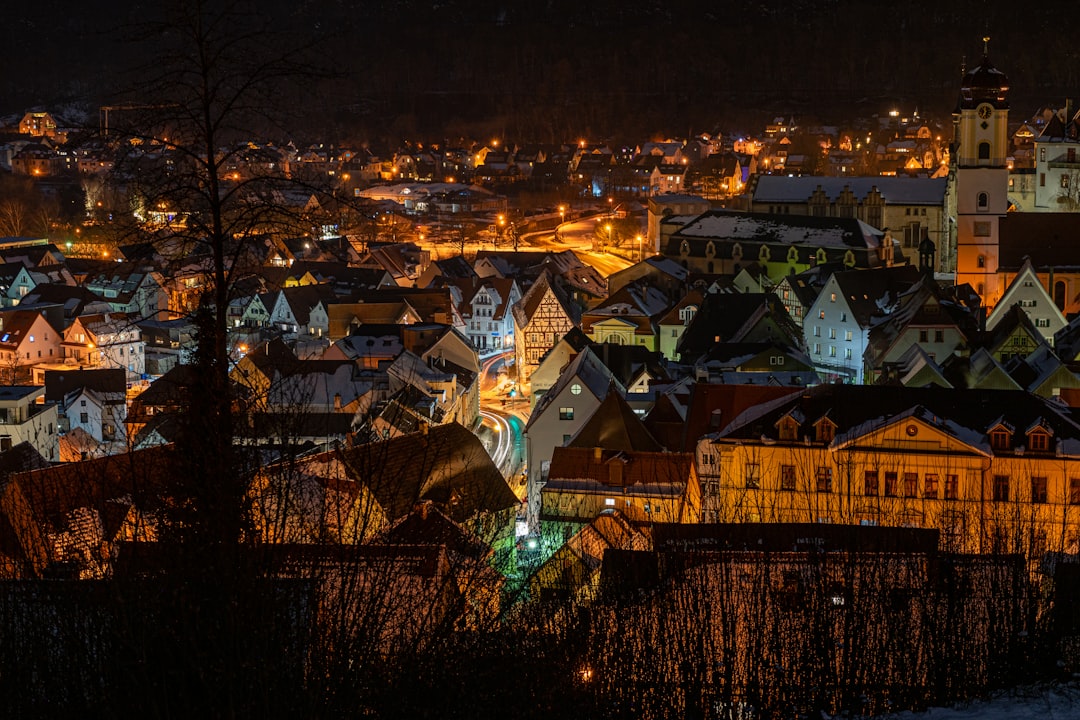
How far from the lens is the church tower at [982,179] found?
84.7ft

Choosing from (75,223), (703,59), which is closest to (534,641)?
(75,223)

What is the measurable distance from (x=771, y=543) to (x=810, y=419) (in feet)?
17.1

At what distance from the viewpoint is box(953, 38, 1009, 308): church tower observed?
1016 inches

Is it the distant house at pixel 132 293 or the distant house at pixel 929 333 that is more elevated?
the distant house at pixel 132 293

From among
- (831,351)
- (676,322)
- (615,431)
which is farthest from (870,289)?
(615,431)

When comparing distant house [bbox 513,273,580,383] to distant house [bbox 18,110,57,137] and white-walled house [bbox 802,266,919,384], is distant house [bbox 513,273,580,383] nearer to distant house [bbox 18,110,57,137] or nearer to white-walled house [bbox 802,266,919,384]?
white-walled house [bbox 802,266,919,384]

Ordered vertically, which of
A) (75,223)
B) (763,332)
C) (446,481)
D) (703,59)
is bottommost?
(446,481)

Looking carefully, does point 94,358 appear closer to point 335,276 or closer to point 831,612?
point 335,276

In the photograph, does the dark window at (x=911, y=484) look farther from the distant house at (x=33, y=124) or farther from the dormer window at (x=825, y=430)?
the distant house at (x=33, y=124)

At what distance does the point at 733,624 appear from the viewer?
5883mm

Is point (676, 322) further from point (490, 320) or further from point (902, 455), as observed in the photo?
point (902, 455)

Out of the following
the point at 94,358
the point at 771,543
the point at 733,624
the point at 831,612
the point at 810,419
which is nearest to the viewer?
the point at 733,624

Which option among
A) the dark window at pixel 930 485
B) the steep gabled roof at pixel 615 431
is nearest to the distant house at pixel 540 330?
the steep gabled roof at pixel 615 431

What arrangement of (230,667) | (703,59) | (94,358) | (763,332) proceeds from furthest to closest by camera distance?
(703,59) < (94,358) < (763,332) < (230,667)
